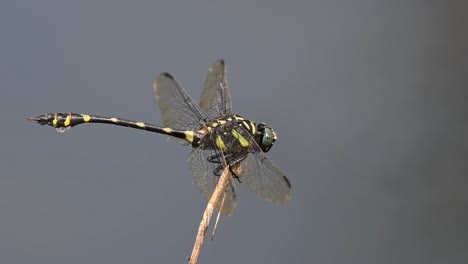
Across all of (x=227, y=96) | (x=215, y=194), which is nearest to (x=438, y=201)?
(x=227, y=96)

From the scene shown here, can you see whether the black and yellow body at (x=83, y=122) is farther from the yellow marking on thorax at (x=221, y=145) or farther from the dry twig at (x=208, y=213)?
the dry twig at (x=208, y=213)

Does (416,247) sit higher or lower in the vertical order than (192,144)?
higher

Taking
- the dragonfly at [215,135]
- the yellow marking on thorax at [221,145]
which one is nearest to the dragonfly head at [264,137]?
the dragonfly at [215,135]

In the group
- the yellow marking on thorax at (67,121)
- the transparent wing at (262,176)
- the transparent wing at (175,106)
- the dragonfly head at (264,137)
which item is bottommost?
the transparent wing at (262,176)

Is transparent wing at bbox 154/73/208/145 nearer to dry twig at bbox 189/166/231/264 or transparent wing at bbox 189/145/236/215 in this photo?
transparent wing at bbox 189/145/236/215

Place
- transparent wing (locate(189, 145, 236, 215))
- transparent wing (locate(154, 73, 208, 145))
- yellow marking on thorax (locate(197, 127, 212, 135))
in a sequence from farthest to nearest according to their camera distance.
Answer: transparent wing (locate(154, 73, 208, 145)) → yellow marking on thorax (locate(197, 127, 212, 135)) → transparent wing (locate(189, 145, 236, 215))

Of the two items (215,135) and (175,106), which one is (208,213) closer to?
(215,135)

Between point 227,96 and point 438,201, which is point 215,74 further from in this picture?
point 438,201

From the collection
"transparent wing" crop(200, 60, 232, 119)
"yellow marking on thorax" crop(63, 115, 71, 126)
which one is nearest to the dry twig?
"transparent wing" crop(200, 60, 232, 119)

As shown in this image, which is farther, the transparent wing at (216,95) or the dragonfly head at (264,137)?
the transparent wing at (216,95)
